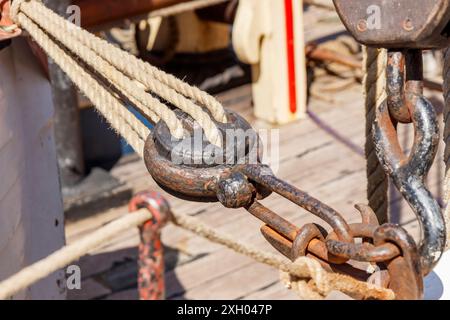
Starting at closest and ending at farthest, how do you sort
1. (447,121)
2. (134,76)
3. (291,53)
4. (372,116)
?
1. (134,76)
2. (447,121)
3. (372,116)
4. (291,53)

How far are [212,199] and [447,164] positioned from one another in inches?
26.4

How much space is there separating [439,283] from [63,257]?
585 millimetres

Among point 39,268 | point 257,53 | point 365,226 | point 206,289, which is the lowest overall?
point 206,289

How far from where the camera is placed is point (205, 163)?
4.26 feet

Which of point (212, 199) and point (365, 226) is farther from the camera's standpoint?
point (212, 199)

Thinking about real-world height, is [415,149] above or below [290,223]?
above

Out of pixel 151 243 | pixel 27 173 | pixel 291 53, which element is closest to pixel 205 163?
pixel 151 243

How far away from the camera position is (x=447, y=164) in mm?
1776

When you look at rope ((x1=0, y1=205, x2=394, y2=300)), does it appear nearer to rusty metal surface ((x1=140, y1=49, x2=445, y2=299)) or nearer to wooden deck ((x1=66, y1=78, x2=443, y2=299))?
rusty metal surface ((x1=140, y1=49, x2=445, y2=299))

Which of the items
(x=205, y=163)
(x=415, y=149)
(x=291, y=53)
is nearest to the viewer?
(x=415, y=149)

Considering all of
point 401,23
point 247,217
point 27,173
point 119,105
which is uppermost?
point 401,23

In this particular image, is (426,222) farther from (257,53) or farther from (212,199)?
(257,53)

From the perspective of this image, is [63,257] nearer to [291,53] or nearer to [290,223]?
[290,223]
